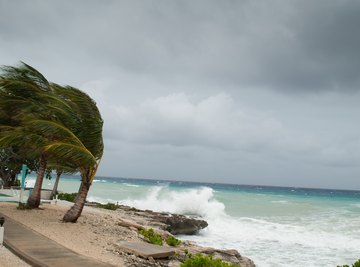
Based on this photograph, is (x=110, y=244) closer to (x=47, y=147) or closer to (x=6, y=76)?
(x=47, y=147)

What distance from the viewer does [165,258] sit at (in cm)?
991

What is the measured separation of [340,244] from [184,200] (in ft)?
71.3

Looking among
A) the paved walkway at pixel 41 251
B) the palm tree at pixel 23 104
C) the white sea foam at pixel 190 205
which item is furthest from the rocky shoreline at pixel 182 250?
the white sea foam at pixel 190 205

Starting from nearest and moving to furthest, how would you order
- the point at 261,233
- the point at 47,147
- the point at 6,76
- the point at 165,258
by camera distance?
the point at 165,258 < the point at 47,147 < the point at 6,76 < the point at 261,233

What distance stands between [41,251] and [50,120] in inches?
238

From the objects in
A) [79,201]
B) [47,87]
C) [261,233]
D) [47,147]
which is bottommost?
[261,233]

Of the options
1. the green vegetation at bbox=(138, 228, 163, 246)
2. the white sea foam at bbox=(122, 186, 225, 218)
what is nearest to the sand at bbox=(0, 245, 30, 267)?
the green vegetation at bbox=(138, 228, 163, 246)

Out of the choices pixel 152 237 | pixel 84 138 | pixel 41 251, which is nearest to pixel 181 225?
pixel 152 237

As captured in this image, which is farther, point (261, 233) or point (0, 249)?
point (261, 233)

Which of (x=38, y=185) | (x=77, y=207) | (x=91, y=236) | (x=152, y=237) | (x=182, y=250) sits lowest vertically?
(x=182, y=250)

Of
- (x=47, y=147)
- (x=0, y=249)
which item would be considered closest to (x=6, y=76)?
(x=47, y=147)

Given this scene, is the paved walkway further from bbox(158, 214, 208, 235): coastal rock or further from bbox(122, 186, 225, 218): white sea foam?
bbox(122, 186, 225, 218): white sea foam

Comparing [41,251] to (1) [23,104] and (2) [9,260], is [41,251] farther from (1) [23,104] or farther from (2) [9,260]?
(1) [23,104]

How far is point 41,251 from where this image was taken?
8.38 metres
